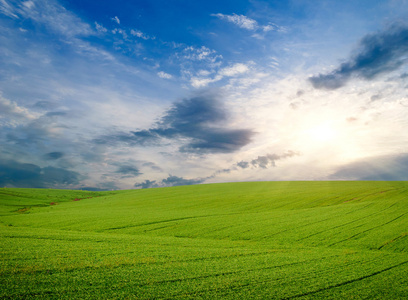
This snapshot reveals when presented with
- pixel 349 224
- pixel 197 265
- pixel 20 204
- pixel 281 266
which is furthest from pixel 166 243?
pixel 20 204

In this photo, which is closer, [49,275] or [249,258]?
[49,275]

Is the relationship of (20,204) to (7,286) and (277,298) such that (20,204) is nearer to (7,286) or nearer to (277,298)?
(7,286)

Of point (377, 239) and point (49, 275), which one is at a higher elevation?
point (49, 275)

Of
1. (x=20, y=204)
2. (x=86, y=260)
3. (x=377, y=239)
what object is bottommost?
(x=377, y=239)

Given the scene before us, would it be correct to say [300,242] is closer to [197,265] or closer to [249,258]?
[249,258]

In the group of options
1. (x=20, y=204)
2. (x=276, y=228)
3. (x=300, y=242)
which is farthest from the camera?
(x=20, y=204)

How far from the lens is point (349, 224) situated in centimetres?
2673

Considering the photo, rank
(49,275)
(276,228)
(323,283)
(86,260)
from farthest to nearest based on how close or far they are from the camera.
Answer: (276,228), (86,260), (323,283), (49,275)

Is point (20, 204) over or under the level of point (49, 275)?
over

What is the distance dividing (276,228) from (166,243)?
12.3 metres

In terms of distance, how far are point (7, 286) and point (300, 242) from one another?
65.0 feet

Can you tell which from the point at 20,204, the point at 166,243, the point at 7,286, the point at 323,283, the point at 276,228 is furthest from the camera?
the point at 20,204

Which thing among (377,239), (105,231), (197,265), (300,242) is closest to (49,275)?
(197,265)

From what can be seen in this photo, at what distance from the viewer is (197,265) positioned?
525 inches
